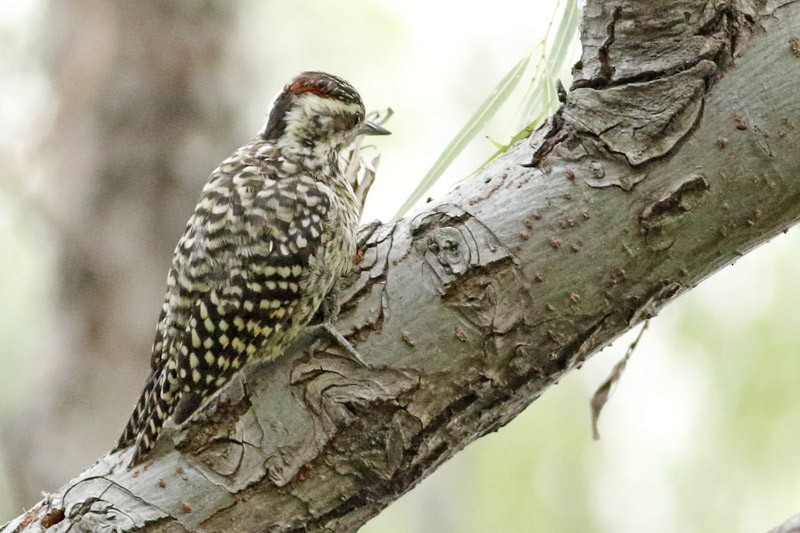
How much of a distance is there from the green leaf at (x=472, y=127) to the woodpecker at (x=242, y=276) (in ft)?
0.94

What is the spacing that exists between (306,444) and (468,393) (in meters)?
0.38

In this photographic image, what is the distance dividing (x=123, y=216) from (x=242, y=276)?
282 centimetres

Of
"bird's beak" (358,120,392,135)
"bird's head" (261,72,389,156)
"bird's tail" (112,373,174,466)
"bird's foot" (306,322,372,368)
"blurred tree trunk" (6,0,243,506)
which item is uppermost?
"blurred tree trunk" (6,0,243,506)

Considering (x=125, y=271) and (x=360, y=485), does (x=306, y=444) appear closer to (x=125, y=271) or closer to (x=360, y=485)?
(x=360, y=485)

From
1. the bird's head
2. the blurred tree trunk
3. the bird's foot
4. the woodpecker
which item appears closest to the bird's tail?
the woodpecker

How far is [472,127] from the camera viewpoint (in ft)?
7.34

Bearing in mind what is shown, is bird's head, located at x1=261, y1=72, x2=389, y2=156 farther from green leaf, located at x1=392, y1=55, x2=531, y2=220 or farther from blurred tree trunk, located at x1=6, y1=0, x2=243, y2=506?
blurred tree trunk, located at x1=6, y1=0, x2=243, y2=506

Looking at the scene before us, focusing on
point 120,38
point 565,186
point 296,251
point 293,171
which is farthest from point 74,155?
point 565,186

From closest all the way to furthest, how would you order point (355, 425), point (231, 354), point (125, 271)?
point (355, 425), point (231, 354), point (125, 271)

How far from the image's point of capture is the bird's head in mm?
3084

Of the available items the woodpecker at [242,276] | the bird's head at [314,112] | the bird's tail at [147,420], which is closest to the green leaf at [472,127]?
the woodpecker at [242,276]

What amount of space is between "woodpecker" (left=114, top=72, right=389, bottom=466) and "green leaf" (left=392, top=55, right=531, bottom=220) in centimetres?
29

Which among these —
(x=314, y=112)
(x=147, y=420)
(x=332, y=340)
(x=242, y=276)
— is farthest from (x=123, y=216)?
(x=332, y=340)

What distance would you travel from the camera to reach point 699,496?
645cm
